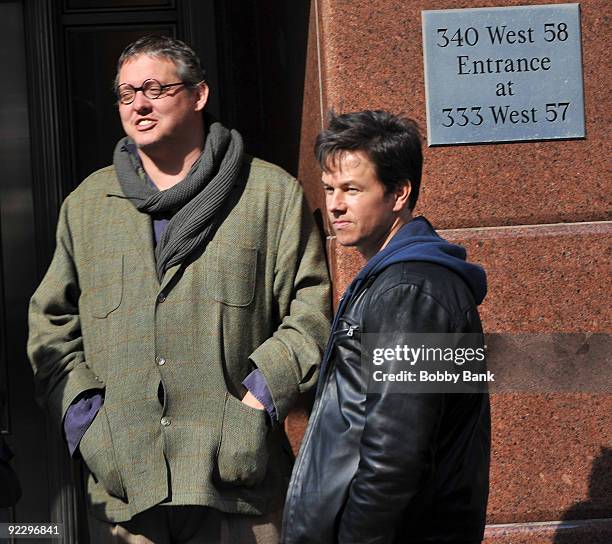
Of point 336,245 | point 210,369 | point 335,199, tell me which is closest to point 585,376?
point 336,245

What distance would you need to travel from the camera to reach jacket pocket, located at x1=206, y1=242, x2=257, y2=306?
3793mm

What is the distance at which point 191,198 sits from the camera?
3.80 meters

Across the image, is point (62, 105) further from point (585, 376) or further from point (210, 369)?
point (585, 376)

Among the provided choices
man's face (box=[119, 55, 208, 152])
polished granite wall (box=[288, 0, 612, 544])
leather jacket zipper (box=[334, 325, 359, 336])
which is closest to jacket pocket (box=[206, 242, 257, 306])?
man's face (box=[119, 55, 208, 152])

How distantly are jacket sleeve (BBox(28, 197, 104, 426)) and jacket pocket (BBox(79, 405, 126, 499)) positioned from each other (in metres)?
0.10

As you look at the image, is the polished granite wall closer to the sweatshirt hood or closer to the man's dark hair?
the man's dark hair

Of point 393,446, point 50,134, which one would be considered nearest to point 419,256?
point 393,446

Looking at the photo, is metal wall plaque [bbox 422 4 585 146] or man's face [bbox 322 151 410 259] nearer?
man's face [bbox 322 151 410 259]

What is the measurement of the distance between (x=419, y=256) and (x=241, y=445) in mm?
1104

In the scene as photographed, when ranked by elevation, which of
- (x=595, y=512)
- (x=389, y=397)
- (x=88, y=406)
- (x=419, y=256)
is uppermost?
(x=419, y=256)

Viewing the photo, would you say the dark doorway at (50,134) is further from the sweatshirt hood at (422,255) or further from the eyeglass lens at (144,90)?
the sweatshirt hood at (422,255)

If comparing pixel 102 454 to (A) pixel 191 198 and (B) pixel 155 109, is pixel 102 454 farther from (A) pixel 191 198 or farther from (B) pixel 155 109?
(B) pixel 155 109

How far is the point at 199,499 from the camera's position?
3627 millimetres

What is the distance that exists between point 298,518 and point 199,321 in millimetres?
1019
